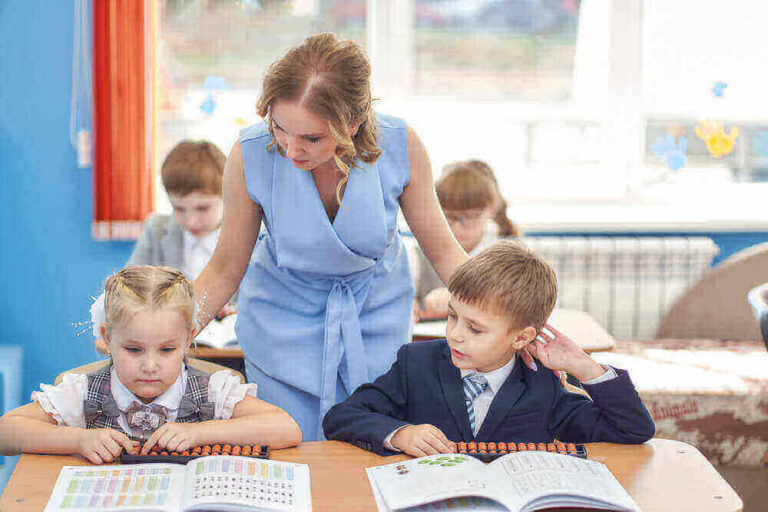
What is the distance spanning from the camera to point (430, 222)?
1.99 m

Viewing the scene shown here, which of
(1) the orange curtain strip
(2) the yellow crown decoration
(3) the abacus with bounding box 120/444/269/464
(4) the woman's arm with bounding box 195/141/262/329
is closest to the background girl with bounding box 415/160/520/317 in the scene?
(4) the woman's arm with bounding box 195/141/262/329

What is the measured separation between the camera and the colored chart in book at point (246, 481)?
1271 mm

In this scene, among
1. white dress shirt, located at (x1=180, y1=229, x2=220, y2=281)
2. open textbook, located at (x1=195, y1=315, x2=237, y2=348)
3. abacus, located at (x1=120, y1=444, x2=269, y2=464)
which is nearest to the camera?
abacus, located at (x1=120, y1=444, x2=269, y2=464)

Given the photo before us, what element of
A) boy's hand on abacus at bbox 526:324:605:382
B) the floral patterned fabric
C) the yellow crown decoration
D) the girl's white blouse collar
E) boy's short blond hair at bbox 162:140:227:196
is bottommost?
the floral patterned fabric

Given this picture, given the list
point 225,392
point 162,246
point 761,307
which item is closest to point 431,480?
point 225,392

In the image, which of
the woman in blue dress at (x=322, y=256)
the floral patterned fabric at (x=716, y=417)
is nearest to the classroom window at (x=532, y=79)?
the floral patterned fabric at (x=716, y=417)

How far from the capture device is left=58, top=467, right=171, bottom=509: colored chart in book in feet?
4.11

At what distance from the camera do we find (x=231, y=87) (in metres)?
4.16

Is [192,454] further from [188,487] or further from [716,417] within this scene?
[716,417]

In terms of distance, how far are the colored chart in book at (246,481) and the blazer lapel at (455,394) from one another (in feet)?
1.23

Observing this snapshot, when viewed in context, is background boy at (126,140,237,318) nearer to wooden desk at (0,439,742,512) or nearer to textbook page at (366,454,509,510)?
wooden desk at (0,439,742,512)

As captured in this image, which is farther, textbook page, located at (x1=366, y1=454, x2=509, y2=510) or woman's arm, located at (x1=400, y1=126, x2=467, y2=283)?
woman's arm, located at (x1=400, y1=126, x2=467, y2=283)

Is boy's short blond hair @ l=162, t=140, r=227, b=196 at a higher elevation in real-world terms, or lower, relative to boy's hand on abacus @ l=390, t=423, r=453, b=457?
higher

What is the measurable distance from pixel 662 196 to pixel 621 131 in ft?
1.25
